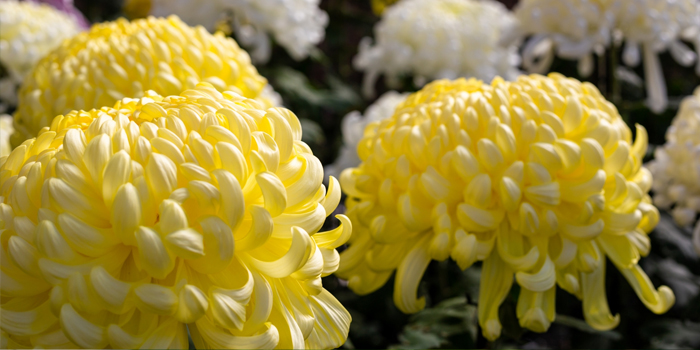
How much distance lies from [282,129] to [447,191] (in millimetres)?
198

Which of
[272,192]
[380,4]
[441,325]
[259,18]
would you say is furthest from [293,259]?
[380,4]

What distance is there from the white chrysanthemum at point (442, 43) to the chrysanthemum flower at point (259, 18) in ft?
0.88

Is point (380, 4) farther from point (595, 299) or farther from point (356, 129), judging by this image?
point (595, 299)

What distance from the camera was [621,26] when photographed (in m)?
0.99

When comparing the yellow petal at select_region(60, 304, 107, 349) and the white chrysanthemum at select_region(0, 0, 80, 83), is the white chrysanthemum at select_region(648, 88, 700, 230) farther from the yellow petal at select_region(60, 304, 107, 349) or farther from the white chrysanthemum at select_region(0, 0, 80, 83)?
the white chrysanthemum at select_region(0, 0, 80, 83)

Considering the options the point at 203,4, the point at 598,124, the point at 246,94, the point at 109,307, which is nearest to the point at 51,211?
the point at 109,307

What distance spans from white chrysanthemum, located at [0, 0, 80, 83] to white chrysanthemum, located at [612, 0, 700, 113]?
107 centimetres

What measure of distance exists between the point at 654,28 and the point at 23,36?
1159 mm

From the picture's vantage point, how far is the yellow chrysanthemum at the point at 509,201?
522 millimetres

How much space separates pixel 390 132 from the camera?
1.94 feet

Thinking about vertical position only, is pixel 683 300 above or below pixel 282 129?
below

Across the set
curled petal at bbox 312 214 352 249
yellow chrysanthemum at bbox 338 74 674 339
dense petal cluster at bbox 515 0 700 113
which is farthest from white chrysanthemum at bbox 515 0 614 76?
curled petal at bbox 312 214 352 249

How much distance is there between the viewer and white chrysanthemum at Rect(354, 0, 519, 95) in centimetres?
129

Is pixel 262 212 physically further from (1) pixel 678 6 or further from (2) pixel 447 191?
(1) pixel 678 6
